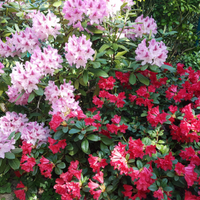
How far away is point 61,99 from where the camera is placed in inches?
60.3

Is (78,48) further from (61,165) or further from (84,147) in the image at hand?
(61,165)

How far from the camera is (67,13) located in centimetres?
154

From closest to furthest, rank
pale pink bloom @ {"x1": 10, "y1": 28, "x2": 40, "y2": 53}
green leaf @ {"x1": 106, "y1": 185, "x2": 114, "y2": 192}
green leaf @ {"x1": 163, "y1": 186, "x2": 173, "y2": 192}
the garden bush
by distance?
green leaf @ {"x1": 163, "y1": 186, "x2": 173, "y2": 192} < green leaf @ {"x1": 106, "y1": 185, "x2": 114, "y2": 192} < pale pink bloom @ {"x1": 10, "y1": 28, "x2": 40, "y2": 53} < the garden bush

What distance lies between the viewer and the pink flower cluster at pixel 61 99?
1.46 m

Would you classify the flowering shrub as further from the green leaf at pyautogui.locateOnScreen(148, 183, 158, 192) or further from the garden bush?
the garden bush

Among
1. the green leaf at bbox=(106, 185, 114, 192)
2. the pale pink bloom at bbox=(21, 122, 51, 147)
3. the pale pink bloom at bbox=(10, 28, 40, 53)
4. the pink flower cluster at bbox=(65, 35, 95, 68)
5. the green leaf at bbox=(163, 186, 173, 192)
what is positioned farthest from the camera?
the pale pink bloom at bbox=(10, 28, 40, 53)

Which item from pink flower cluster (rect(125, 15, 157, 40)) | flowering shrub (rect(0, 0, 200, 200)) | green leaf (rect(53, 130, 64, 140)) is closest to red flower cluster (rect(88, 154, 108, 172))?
flowering shrub (rect(0, 0, 200, 200))

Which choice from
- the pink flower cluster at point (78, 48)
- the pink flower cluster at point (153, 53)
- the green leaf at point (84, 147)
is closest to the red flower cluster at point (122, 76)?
the pink flower cluster at point (153, 53)

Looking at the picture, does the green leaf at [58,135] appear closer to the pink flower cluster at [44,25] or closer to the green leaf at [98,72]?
the green leaf at [98,72]

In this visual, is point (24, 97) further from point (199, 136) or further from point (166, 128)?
point (199, 136)

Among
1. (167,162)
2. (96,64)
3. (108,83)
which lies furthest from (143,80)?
(167,162)

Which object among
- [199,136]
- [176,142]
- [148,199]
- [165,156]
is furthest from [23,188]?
[199,136]

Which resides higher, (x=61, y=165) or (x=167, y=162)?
(x=167, y=162)

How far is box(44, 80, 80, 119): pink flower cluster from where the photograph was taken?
4.80 ft
